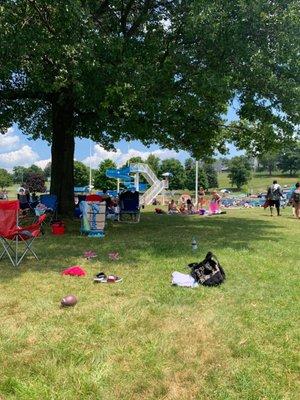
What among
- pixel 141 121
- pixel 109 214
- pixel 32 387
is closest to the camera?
pixel 32 387

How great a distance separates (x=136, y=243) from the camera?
1030cm

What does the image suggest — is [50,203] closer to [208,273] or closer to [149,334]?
[208,273]

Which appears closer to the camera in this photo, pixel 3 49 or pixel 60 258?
pixel 60 258

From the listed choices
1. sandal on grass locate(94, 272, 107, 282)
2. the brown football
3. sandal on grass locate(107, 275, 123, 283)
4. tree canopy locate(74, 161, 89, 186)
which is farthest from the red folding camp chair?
tree canopy locate(74, 161, 89, 186)

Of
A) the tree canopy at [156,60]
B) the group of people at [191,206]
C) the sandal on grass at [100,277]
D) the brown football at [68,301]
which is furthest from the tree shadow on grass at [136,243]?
the group of people at [191,206]

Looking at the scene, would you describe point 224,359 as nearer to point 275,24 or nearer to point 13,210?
point 13,210

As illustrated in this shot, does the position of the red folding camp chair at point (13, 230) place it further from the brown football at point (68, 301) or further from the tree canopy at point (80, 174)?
the tree canopy at point (80, 174)

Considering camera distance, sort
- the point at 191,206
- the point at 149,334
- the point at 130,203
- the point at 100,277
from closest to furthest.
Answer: the point at 149,334
the point at 100,277
the point at 130,203
the point at 191,206

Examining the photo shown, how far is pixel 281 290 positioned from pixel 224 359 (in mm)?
2493

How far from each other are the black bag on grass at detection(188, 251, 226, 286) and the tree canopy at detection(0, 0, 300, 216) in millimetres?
4746

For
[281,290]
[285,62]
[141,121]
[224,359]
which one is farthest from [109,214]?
[224,359]

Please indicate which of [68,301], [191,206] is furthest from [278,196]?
[68,301]

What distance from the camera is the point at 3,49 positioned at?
908cm

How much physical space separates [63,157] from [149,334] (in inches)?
441
